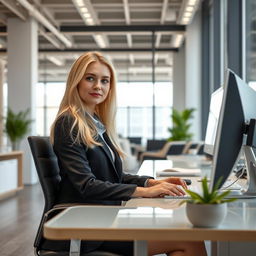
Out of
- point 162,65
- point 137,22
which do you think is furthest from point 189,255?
point 162,65

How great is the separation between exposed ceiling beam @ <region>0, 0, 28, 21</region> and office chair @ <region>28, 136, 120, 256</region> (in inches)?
262

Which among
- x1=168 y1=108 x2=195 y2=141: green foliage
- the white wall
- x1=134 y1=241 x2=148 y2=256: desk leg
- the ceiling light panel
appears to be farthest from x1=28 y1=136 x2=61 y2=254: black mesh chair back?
x1=168 y1=108 x2=195 y2=141: green foliage

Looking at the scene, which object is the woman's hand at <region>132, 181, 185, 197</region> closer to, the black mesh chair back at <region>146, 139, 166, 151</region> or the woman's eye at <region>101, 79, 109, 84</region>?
the woman's eye at <region>101, 79, 109, 84</region>

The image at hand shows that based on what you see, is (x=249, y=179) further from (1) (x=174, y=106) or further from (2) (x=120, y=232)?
(1) (x=174, y=106)

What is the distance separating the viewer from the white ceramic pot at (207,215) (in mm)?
1117

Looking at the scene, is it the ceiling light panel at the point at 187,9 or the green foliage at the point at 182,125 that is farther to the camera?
the green foliage at the point at 182,125

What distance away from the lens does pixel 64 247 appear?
1.73 meters

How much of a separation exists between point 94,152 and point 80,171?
144 mm

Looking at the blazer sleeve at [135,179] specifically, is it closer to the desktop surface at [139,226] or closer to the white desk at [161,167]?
the white desk at [161,167]

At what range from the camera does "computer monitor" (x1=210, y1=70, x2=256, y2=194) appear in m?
1.31

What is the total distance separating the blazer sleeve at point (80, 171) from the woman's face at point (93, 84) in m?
0.18

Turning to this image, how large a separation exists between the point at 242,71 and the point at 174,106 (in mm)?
6494

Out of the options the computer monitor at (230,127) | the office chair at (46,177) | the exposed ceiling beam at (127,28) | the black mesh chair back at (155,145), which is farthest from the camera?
the black mesh chair back at (155,145)

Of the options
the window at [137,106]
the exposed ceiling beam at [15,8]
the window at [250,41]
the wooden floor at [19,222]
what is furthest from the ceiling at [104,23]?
the window at [137,106]
